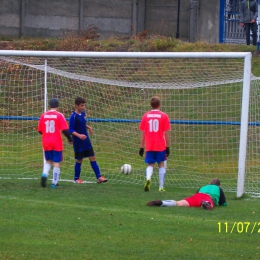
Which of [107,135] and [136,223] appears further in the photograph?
[107,135]

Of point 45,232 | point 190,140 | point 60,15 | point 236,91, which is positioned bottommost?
point 45,232

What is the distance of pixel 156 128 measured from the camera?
10.5 metres

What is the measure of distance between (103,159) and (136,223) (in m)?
5.70

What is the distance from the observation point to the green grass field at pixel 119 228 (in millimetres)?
6457

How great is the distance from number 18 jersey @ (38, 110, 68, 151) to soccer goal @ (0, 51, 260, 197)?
1.18 m

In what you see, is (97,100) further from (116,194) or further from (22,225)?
(22,225)

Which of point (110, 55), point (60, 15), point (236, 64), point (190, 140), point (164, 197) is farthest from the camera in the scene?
point (60, 15)

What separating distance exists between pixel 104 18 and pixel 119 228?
15.4 metres

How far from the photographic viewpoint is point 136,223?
770 centimetres

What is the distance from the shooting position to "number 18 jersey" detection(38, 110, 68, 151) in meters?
10.6

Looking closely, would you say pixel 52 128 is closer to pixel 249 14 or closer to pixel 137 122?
pixel 137 122

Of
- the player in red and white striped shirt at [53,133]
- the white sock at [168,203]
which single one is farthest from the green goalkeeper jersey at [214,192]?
the player in red and white striped shirt at [53,133]

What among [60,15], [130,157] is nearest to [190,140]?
[130,157]

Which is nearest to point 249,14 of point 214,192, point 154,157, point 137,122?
point 137,122
